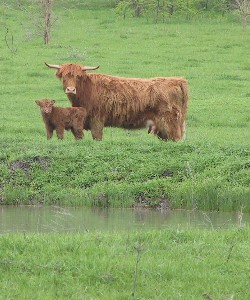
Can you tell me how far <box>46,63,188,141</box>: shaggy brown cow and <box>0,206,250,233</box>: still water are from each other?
3459 millimetres

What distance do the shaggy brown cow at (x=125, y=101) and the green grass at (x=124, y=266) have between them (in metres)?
6.90

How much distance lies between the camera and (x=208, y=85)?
25.1 metres

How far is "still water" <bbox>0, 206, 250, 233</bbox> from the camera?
415 inches

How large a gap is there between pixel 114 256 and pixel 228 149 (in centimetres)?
670

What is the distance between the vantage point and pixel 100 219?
1145 centimetres

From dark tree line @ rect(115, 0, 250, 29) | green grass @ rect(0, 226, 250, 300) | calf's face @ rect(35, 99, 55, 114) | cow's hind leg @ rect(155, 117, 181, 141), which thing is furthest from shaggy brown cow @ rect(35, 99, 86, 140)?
dark tree line @ rect(115, 0, 250, 29)

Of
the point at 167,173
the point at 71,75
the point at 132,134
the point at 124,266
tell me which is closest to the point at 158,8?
the point at 132,134

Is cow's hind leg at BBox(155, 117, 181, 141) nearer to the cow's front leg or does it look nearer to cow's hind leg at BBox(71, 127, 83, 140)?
the cow's front leg

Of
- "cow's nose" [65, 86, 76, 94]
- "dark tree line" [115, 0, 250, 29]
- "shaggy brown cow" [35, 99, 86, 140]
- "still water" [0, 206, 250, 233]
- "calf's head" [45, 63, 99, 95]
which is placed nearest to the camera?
"still water" [0, 206, 250, 233]

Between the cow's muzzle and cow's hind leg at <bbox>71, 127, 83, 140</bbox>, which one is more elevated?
the cow's muzzle

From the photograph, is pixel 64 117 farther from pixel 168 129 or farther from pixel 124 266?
pixel 124 266

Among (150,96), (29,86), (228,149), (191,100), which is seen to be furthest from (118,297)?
(29,86)

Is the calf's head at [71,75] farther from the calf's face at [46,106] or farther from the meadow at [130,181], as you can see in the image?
the meadow at [130,181]

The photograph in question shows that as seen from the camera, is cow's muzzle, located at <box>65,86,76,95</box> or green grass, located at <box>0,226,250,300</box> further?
cow's muzzle, located at <box>65,86,76,95</box>
